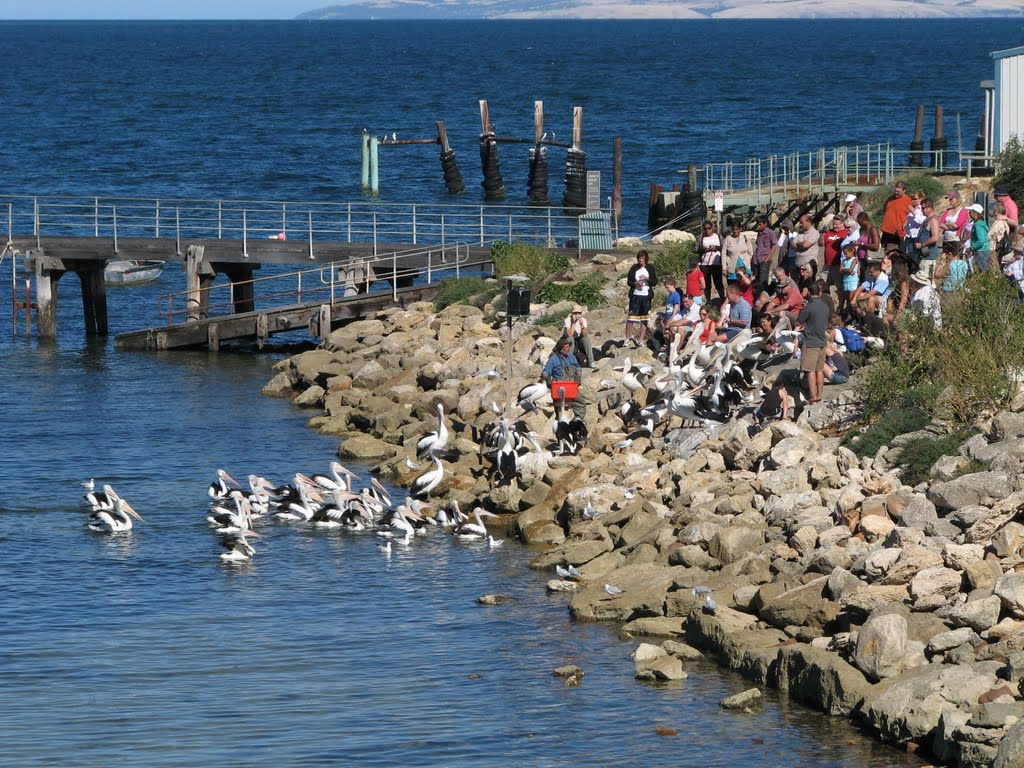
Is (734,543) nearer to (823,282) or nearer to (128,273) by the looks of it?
(823,282)

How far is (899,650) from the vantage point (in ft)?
48.6

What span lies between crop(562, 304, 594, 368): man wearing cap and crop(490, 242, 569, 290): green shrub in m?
6.36

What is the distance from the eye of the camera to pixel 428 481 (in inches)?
918

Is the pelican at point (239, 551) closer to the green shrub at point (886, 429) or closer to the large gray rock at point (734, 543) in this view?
the large gray rock at point (734, 543)

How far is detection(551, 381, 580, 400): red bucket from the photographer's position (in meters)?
24.2

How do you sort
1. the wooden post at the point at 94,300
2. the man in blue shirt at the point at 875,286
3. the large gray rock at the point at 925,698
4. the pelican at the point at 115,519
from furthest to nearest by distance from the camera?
the wooden post at the point at 94,300 → the man in blue shirt at the point at 875,286 → the pelican at the point at 115,519 → the large gray rock at the point at 925,698

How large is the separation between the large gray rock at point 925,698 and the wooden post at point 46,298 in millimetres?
28117

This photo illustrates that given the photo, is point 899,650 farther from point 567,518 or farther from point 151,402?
point 151,402

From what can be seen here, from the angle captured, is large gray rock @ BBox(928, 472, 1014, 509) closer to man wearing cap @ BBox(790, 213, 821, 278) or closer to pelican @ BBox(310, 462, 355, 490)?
man wearing cap @ BBox(790, 213, 821, 278)

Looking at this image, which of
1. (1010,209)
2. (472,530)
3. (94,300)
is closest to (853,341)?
(1010,209)

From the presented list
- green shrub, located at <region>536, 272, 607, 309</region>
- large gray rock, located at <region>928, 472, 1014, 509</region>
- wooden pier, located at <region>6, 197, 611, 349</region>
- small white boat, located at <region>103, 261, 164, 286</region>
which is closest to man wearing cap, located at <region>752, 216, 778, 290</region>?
green shrub, located at <region>536, 272, 607, 309</region>

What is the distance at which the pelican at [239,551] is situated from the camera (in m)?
20.8

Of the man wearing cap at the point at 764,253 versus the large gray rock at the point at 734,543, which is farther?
the man wearing cap at the point at 764,253

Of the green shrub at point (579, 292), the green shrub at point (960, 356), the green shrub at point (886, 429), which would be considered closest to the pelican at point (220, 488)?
the green shrub at point (886, 429)
